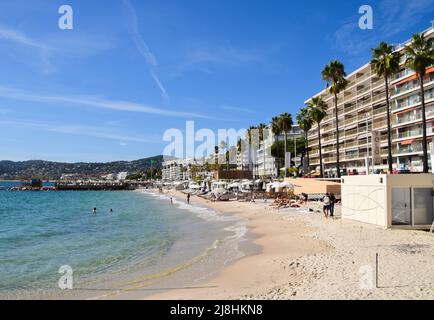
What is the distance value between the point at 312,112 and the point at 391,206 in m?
46.2

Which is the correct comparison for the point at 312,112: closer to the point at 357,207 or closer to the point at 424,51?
the point at 424,51

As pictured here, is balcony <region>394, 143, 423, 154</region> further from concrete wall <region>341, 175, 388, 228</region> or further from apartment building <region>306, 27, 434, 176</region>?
concrete wall <region>341, 175, 388, 228</region>

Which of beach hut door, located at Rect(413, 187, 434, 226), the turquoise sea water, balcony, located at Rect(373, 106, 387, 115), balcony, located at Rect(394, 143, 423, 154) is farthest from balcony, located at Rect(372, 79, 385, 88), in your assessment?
beach hut door, located at Rect(413, 187, 434, 226)

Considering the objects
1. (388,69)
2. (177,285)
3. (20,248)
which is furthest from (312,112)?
(177,285)

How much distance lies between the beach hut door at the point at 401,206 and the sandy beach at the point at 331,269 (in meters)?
1.14

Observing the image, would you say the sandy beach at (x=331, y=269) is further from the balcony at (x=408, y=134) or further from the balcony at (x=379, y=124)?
the balcony at (x=379, y=124)

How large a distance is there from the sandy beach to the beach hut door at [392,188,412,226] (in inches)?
44.9

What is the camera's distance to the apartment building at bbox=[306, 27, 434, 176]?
171 ft

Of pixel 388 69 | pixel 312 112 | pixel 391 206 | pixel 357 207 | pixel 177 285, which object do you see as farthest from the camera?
pixel 312 112

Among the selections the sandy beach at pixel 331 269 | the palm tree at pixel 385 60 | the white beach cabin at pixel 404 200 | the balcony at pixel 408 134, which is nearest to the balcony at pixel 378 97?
the balcony at pixel 408 134

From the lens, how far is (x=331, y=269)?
527 inches

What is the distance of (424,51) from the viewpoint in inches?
1464

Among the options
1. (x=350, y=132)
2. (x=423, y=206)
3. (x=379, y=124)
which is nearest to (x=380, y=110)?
(x=379, y=124)

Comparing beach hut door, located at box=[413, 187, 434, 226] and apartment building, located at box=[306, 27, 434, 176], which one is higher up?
apartment building, located at box=[306, 27, 434, 176]
